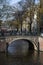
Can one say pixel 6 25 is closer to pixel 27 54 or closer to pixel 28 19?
pixel 28 19

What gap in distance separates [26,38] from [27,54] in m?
4.00

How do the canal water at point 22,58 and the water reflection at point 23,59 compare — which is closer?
the water reflection at point 23,59

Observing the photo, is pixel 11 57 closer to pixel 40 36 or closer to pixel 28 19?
pixel 40 36

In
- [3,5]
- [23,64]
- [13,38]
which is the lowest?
[23,64]

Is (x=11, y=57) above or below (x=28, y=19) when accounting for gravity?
below

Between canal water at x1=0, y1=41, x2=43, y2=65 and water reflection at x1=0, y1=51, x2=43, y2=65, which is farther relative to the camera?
canal water at x1=0, y1=41, x2=43, y2=65

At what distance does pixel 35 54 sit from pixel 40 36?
4.90m

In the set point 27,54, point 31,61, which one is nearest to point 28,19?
point 27,54

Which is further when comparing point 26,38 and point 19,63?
point 26,38

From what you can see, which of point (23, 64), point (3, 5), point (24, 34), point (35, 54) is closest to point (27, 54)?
point (35, 54)

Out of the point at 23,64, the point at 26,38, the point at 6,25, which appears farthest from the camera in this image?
the point at 6,25

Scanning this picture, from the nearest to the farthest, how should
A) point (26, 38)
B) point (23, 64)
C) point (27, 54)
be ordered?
1. point (23, 64)
2. point (27, 54)
3. point (26, 38)

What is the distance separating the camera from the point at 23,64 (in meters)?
40.9

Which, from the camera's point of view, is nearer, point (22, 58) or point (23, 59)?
point (23, 59)
